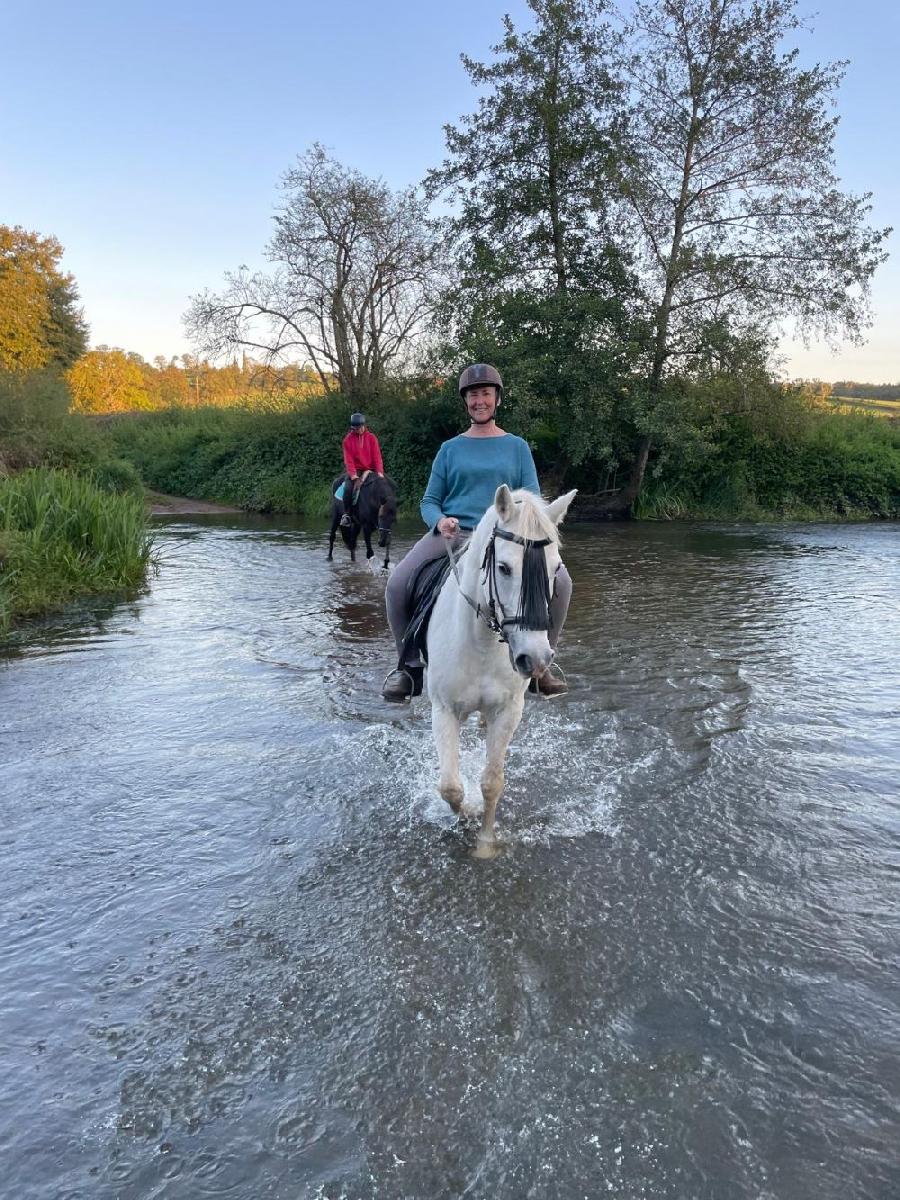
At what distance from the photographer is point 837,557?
14531 millimetres

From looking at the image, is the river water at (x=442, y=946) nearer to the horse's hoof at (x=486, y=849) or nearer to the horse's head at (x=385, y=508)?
the horse's hoof at (x=486, y=849)

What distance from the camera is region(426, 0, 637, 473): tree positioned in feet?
65.8

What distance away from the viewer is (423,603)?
14.7 ft

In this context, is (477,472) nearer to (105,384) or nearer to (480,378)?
(480,378)

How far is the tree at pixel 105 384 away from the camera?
1773 inches

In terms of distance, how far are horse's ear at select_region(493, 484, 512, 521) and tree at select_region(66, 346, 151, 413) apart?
4041 cm

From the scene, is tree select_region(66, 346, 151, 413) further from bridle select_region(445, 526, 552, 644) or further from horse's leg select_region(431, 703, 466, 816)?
bridle select_region(445, 526, 552, 644)

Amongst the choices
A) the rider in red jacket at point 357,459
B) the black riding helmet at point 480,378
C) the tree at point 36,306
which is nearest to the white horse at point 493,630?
the black riding helmet at point 480,378

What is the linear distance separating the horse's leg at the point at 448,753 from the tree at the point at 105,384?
39924 millimetres

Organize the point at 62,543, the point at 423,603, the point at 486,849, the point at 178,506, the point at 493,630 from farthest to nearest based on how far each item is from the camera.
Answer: the point at 178,506, the point at 62,543, the point at 423,603, the point at 486,849, the point at 493,630

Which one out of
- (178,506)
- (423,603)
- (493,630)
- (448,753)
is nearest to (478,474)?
(423,603)

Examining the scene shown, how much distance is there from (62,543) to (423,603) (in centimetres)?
770

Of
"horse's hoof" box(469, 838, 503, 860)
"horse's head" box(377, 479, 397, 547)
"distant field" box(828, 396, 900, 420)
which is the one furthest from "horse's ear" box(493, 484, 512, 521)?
"distant field" box(828, 396, 900, 420)

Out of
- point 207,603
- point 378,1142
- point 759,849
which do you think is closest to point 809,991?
point 759,849
